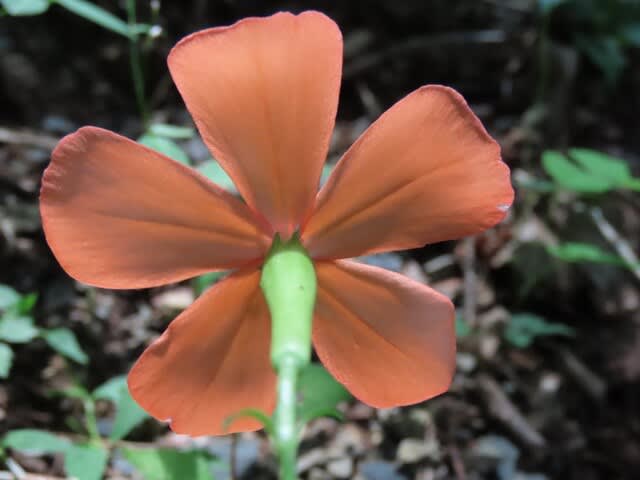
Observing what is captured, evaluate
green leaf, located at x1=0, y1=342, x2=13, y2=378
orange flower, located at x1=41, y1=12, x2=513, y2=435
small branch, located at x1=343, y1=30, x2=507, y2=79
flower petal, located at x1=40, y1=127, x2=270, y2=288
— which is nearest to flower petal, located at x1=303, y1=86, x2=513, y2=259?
orange flower, located at x1=41, y1=12, x2=513, y2=435

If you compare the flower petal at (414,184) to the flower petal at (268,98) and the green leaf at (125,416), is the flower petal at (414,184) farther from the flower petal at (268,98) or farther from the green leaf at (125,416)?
the green leaf at (125,416)

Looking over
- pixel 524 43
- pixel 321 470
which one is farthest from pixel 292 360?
pixel 524 43

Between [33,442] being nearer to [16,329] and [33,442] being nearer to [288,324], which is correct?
[16,329]

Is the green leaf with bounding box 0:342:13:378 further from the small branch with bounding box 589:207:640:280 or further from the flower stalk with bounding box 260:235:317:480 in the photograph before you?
the small branch with bounding box 589:207:640:280

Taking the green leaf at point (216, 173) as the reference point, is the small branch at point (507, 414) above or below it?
below

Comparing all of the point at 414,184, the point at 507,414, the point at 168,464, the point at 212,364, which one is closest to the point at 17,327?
the point at 168,464

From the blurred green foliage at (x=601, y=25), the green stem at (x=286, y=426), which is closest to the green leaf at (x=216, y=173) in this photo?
the green stem at (x=286, y=426)
